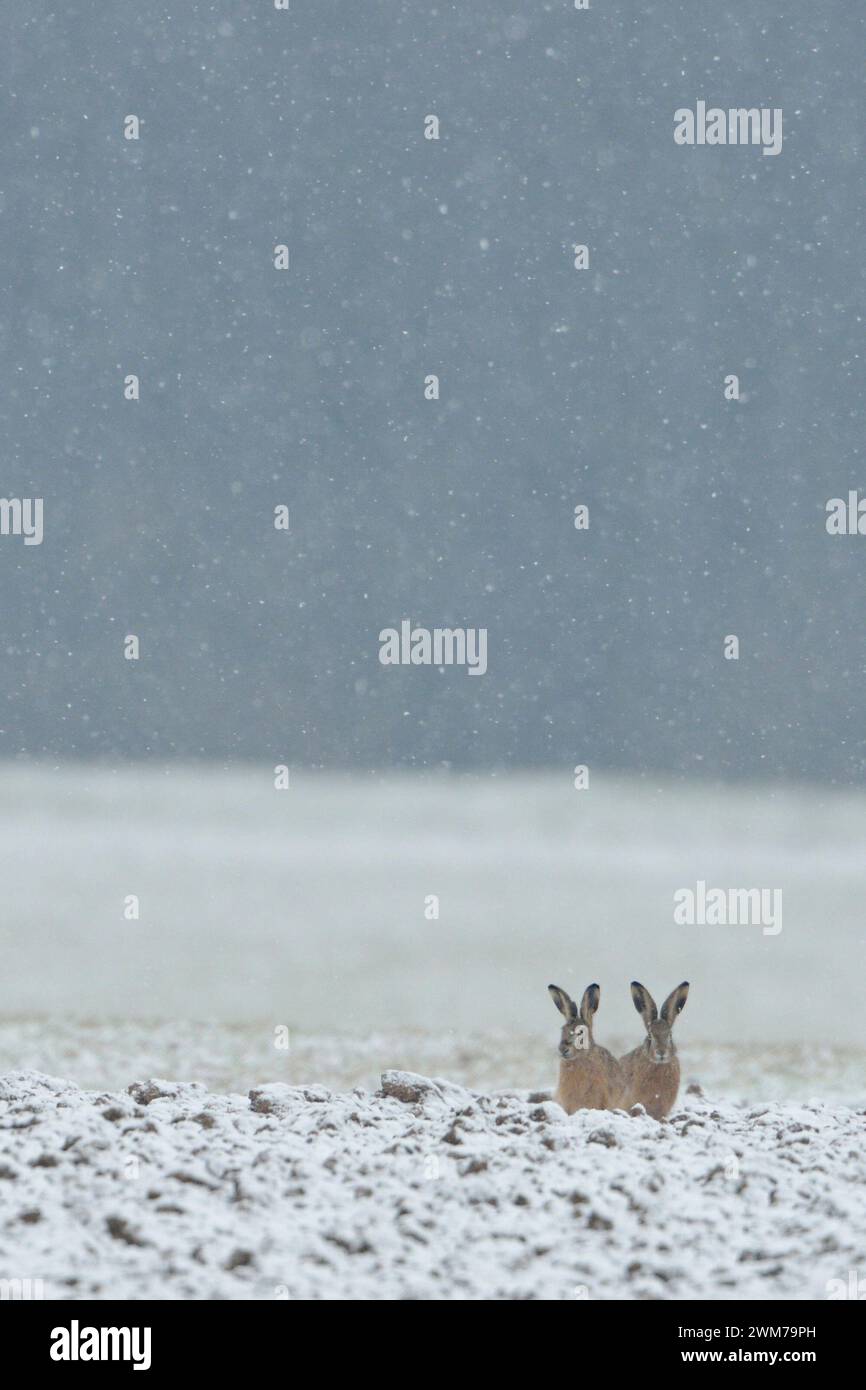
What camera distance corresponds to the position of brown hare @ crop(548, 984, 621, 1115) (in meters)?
6.29

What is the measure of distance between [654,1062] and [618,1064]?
0.58ft

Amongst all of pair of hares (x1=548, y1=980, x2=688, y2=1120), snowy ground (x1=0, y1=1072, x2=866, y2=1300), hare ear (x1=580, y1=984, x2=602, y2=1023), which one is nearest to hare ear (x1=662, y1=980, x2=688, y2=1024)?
pair of hares (x1=548, y1=980, x2=688, y2=1120)

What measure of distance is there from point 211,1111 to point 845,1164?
2449 mm

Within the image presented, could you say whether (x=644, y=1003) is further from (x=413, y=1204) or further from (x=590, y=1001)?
(x=413, y=1204)

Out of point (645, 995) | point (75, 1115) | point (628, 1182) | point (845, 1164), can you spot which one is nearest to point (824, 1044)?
point (645, 995)

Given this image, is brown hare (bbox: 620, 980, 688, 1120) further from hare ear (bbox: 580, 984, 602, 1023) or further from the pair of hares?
hare ear (bbox: 580, 984, 602, 1023)

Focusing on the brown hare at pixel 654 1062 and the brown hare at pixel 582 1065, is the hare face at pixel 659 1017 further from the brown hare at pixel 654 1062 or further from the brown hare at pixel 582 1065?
the brown hare at pixel 582 1065

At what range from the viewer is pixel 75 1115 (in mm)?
5266

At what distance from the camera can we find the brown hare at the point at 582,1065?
6289 mm
